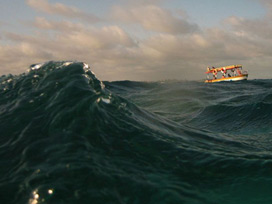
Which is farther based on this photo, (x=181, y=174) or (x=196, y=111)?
(x=196, y=111)

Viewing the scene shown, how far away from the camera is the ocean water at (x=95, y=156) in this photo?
12.8 ft

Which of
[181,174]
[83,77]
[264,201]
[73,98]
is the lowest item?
[264,201]

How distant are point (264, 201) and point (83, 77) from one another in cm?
457

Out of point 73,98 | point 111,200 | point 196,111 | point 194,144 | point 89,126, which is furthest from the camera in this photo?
point 196,111

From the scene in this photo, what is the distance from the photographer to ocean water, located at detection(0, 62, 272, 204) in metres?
3.89

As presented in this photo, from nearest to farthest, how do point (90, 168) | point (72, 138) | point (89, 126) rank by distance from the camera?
point (90, 168) → point (72, 138) → point (89, 126)

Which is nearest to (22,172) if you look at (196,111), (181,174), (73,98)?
(73,98)

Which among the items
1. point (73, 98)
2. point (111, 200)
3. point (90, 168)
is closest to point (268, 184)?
point (111, 200)

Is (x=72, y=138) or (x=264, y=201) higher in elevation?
(x=72, y=138)

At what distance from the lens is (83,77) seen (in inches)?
256

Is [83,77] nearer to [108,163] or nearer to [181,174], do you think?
[108,163]

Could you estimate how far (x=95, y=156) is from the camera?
4.43m

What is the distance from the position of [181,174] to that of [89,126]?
190 cm

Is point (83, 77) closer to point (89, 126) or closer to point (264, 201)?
point (89, 126)
